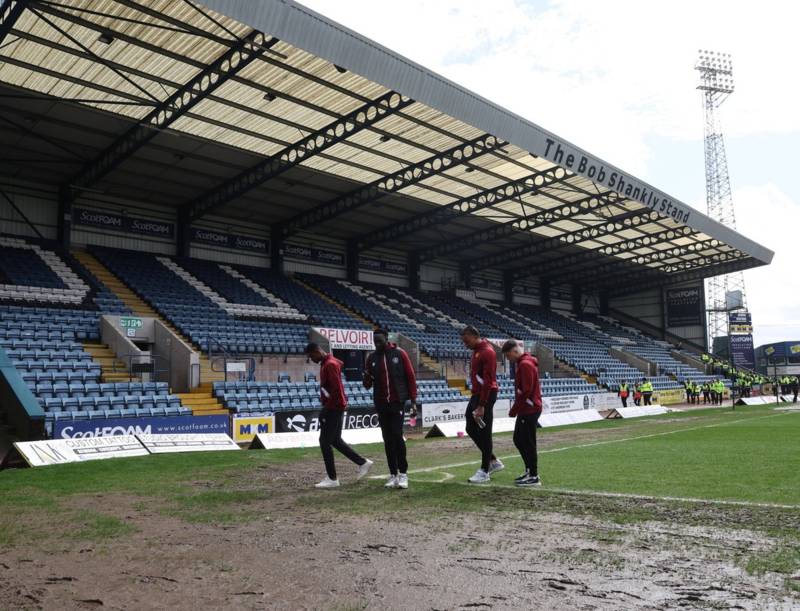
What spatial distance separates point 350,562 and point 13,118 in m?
22.2

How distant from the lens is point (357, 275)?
38.2m

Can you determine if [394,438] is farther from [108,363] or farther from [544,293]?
[544,293]

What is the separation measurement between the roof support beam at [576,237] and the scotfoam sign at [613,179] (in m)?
1.22

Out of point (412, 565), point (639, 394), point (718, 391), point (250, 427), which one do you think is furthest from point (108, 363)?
point (718, 391)

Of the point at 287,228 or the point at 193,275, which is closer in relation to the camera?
the point at 193,275

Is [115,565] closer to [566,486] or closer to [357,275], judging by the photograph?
[566,486]

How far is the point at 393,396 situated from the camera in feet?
25.9

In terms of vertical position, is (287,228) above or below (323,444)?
above

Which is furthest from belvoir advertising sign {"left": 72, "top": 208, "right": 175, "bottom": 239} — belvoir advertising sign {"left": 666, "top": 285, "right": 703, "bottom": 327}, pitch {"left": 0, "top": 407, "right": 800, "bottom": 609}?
belvoir advertising sign {"left": 666, "top": 285, "right": 703, "bottom": 327}

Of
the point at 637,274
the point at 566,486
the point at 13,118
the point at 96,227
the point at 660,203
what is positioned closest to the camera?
the point at 566,486

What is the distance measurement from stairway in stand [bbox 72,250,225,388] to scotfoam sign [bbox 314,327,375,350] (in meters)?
5.02

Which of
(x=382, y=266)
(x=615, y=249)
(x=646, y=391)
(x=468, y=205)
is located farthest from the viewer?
(x=615, y=249)

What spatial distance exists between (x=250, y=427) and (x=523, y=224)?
21.9m

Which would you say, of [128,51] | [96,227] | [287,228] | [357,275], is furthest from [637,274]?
[128,51]
